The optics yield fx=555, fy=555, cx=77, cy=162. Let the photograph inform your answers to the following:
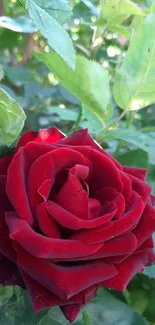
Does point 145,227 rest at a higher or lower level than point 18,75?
higher

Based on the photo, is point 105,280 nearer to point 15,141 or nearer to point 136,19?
point 15,141

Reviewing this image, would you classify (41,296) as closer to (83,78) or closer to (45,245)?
(45,245)

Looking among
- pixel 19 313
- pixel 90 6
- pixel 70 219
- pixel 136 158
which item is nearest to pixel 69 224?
pixel 70 219

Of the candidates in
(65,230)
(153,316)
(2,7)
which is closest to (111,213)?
(65,230)

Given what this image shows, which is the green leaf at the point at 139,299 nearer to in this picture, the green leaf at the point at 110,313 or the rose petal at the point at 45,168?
the green leaf at the point at 110,313

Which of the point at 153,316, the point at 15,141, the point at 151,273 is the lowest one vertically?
the point at 153,316

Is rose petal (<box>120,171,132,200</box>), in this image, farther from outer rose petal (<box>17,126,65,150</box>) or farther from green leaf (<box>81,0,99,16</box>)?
green leaf (<box>81,0,99,16</box>)
